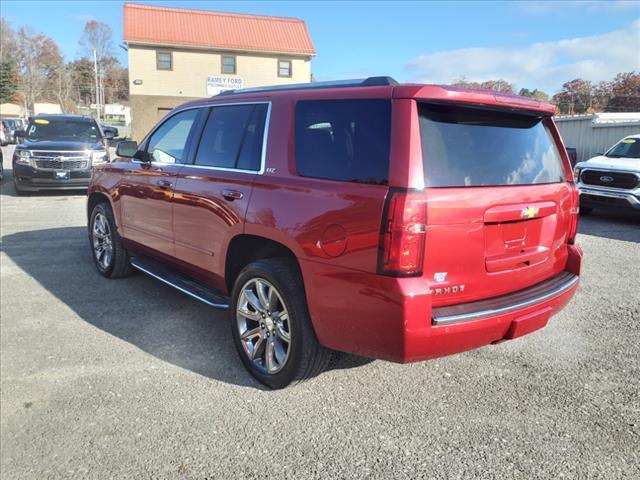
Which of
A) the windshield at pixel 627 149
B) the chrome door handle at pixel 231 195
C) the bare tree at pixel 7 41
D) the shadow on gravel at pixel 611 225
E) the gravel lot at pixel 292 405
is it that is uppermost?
the bare tree at pixel 7 41

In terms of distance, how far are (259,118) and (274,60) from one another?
1260 inches

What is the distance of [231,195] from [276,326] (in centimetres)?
96

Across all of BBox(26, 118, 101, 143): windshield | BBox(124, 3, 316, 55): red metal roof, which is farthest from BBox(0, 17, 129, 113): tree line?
BBox(26, 118, 101, 143): windshield

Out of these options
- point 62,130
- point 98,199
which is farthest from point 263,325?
point 62,130

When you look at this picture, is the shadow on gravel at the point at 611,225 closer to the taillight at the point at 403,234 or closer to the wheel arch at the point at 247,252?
the wheel arch at the point at 247,252

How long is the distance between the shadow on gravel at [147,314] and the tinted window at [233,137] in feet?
4.63

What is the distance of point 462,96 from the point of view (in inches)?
109

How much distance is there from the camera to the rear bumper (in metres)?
2.60

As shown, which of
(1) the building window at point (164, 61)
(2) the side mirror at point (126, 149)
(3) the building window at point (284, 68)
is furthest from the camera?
(3) the building window at point (284, 68)

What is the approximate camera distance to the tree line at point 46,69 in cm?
8244

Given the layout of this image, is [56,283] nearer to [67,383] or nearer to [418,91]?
[67,383]

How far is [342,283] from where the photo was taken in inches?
110

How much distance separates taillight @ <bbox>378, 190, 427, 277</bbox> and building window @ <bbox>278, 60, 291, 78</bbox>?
33209 millimetres

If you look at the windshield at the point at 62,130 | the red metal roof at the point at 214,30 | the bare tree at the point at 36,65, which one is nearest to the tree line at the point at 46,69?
the bare tree at the point at 36,65
